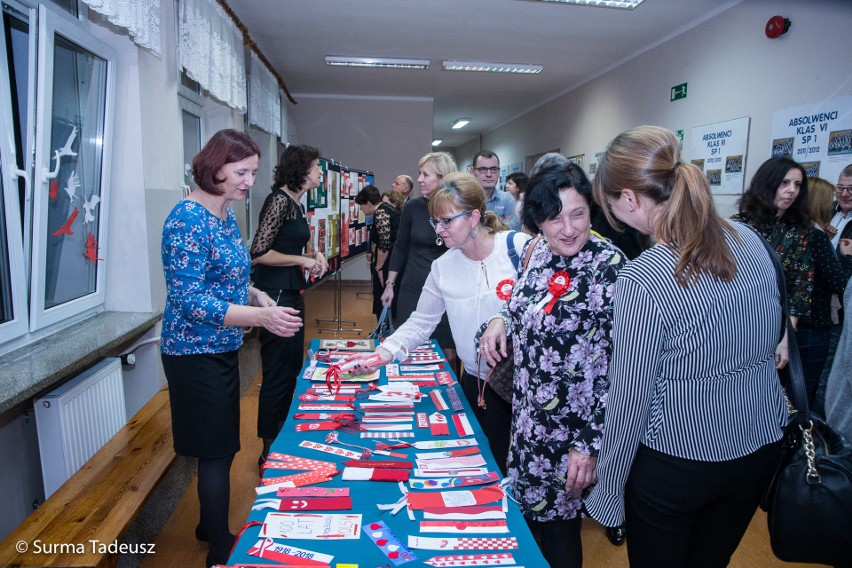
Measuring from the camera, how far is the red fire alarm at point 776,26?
3.93 m

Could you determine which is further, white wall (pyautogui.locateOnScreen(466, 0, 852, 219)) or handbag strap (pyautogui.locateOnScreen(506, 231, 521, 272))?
white wall (pyautogui.locateOnScreen(466, 0, 852, 219))

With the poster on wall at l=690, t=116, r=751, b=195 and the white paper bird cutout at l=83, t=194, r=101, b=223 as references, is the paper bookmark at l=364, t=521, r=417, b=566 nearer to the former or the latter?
the white paper bird cutout at l=83, t=194, r=101, b=223

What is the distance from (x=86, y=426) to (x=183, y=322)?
0.99 meters

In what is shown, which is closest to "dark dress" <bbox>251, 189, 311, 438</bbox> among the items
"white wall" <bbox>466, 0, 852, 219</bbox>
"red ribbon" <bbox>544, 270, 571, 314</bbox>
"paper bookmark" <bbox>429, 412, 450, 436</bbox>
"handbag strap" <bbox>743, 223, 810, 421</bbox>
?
"paper bookmark" <bbox>429, 412, 450, 436</bbox>

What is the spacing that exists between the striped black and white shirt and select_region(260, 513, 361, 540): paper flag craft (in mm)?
581

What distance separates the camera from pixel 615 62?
6570 millimetres

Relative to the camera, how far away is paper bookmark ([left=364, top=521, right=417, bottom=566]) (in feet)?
3.46

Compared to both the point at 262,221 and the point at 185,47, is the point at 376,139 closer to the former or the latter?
the point at 185,47

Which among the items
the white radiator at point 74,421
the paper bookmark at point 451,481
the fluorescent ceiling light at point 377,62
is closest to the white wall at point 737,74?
the fluorescent ceiling light at point 377,62

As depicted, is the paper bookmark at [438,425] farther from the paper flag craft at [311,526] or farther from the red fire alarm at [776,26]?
the red fire alarm at [776,26]

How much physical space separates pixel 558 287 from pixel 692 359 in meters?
0.40

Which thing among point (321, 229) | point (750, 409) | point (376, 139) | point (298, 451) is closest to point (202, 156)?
point (298, 451)

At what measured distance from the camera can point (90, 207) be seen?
2.70m

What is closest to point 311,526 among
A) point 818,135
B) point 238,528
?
point 238,528
